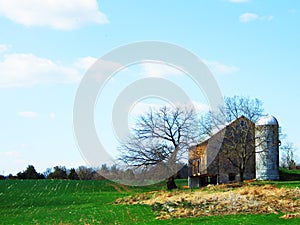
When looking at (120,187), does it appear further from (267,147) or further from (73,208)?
(73,208)

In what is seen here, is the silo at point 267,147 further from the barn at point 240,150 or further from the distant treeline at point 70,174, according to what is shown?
the distant treeline at point 70,174

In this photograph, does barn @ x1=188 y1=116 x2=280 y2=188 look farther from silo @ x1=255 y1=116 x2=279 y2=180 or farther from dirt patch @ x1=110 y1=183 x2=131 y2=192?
dirt patch @ x1=110 y1=183 x2=131 y2=192

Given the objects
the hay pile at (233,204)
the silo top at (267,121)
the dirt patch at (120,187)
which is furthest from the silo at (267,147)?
the hay pile at (233,204)

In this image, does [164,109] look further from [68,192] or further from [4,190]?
[4,190]

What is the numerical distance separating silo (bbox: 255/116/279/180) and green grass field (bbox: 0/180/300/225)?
10338 mm

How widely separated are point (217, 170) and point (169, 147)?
6116 millimetres

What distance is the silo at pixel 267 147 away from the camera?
172ft

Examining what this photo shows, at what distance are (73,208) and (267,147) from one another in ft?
77.8

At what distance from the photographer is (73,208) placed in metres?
36.2

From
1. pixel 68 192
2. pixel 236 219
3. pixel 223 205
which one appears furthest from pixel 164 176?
pixel 236 219

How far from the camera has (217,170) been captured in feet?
180

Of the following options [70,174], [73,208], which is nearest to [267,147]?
[73,208]

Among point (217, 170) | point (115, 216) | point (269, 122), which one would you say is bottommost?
point (115, 216)

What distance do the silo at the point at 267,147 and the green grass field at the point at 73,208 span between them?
10.3m
